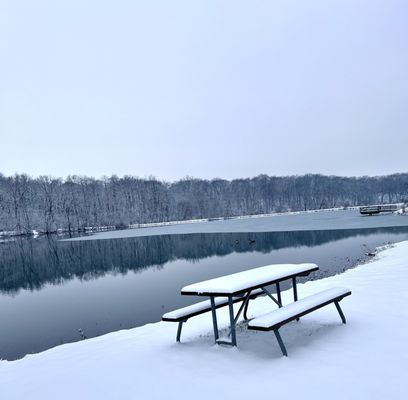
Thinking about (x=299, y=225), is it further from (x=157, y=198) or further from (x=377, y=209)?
(x=157, y=198)

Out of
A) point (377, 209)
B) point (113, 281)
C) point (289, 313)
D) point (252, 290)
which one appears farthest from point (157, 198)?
point (289, 313)

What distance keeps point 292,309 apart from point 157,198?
347 ft

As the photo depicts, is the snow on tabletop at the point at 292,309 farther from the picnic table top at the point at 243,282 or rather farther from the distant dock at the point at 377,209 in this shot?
the distant dock at the point at 377,209

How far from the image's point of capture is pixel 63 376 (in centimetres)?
546

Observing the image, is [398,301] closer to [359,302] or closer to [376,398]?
[359,302]

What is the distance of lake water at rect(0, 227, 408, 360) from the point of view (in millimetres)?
12180

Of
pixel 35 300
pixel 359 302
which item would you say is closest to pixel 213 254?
pixel 35 300

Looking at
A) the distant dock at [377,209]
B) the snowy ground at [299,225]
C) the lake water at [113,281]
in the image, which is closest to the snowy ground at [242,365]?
the lake water at [113,281]

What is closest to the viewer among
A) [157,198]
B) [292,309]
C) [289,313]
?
[289,313]

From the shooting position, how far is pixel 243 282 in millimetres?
5496

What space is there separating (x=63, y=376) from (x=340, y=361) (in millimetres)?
3914

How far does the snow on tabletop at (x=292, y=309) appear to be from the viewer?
15.7ft

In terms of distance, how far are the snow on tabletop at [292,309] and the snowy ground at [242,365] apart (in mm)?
512

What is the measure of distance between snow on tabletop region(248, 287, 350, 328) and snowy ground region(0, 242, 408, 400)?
512mm
